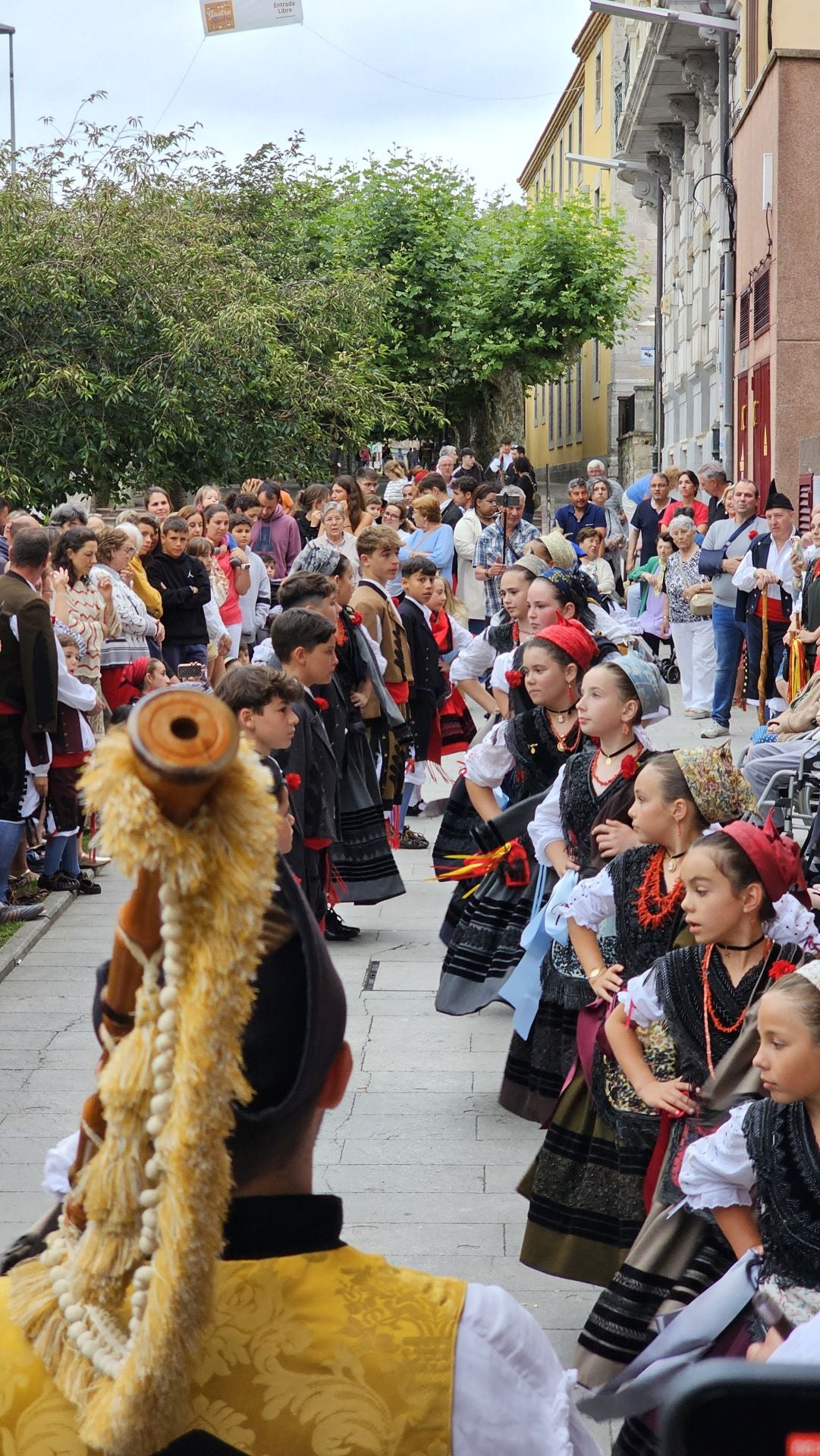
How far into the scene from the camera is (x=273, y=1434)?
5.34 feet

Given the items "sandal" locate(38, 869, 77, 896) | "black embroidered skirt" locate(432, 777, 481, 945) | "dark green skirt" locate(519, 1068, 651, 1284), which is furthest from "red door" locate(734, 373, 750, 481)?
"dark green skirt" locate(519, 1068, 651, 1284)

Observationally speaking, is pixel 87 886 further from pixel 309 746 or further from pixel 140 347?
pixel 140 347

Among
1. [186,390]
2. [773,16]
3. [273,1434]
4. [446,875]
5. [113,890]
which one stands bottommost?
[113,890]

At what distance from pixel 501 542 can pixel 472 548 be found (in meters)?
0.47

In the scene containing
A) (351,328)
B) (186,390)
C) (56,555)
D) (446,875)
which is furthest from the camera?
(351,328)

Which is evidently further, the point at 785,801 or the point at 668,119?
the point at 668,119

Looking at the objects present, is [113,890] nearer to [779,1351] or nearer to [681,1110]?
[681,1110]

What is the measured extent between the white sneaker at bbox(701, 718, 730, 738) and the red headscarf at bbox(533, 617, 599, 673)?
8.25 metres

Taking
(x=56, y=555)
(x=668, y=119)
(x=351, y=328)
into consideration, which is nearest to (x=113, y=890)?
(x=56, y=555)

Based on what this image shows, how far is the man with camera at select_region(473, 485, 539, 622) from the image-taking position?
14531 mm

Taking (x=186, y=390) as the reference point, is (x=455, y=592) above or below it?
below

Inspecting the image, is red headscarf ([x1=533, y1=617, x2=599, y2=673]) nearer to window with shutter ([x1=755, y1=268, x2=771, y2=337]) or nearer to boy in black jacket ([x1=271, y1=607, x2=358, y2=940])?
boy in black jacket ([x1=271, y1=607, x2=358, y2=940])

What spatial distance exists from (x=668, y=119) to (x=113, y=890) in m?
23.1

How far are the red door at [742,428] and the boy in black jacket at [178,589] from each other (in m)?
9.54
